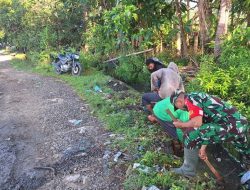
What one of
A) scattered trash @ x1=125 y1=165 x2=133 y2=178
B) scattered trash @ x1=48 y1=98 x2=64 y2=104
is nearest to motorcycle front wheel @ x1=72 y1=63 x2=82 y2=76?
scattered trash @ x1=48 y1=98 x2=64 y2=104

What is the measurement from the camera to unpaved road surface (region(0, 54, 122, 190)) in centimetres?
393

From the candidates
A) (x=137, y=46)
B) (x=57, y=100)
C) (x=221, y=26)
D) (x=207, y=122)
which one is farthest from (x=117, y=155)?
(x=137, y=46)

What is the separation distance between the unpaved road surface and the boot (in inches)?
30.3

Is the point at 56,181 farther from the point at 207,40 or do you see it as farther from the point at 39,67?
the point at 39,67

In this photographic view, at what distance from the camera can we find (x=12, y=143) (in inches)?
202

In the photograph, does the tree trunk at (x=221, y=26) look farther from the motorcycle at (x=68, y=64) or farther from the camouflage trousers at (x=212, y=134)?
the motorcycle at (x=68, y=64)

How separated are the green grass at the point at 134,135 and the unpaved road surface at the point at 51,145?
0.22 m

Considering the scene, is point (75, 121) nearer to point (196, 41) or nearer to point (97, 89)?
point (97, 89)

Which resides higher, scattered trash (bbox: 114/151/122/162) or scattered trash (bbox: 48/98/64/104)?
scattered trash (bbox: 48/98/64/104)

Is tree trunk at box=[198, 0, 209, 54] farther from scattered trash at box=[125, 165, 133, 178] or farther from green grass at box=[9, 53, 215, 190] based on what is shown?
scattered trash at box=[125, 165, 133, 178]

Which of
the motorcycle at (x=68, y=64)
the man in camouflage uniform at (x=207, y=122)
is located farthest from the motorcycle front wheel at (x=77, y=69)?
the man in camouflage uniform at (x=207, y=122)

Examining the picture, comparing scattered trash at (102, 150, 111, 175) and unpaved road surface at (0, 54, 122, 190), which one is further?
scattered trash at (102, 150, 111, 175)

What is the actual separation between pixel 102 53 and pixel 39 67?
277 cm

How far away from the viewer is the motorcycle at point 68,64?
10.5 metres
